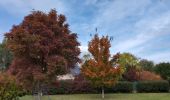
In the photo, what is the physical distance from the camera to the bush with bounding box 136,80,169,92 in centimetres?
4731

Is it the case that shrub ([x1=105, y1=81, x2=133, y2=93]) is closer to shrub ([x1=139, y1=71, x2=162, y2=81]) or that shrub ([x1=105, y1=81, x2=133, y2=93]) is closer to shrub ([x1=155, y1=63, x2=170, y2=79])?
shrub ([x1=155, y1=63, x2=170, y2=79])

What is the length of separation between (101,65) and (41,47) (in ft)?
54.2

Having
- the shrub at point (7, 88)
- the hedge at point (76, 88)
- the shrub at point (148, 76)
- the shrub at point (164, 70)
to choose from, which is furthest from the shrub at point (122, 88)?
the shrub at point (7, 88)

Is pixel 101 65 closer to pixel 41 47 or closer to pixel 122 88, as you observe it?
pixel 122 88

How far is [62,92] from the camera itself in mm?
45156

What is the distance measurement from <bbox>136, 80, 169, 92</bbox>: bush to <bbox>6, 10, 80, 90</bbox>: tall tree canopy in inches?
987

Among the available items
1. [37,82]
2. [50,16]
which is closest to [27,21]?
[50,16]

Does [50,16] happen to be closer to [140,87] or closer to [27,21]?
[27,21]

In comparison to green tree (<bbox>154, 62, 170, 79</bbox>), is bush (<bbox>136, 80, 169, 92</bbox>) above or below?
below

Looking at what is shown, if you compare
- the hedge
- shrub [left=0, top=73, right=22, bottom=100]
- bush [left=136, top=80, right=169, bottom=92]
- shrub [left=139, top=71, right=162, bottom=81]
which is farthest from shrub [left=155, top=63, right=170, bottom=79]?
shrub [left=0, top=73, right=22, bottom=100]

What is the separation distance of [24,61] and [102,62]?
16.3 metres

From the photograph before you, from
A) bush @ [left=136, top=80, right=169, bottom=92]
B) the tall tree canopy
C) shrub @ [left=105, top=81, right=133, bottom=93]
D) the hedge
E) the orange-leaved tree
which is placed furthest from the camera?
bush @ [left=136, top=80, right=169, bottom=92]

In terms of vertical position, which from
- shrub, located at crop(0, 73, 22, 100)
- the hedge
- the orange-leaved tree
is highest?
the orange-leaved tree

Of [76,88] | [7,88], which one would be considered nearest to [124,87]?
[76,88]
